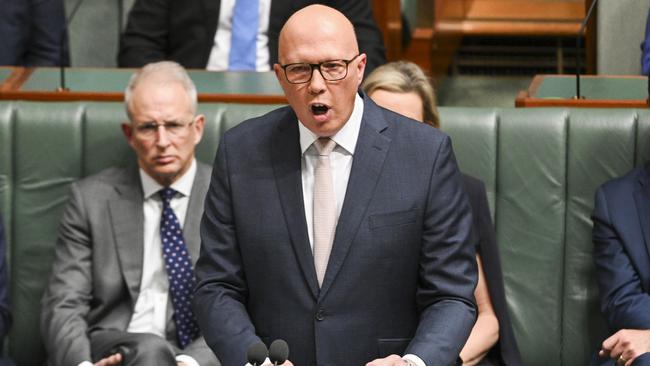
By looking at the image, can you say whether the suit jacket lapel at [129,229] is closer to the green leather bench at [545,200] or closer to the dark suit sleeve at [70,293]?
the dark suit sleeve at [70,293]

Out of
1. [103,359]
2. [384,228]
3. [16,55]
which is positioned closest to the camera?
[384,228]

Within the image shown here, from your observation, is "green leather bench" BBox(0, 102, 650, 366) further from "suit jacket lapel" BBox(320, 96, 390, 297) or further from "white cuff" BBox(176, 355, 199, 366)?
"suit jacket lapel" BBox(320, 96, 390, 297)

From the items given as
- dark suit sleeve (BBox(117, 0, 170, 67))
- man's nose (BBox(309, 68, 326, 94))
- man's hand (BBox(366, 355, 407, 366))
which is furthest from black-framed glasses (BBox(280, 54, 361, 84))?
dark suit sleeve (BBox(117, 0, 170, 67))

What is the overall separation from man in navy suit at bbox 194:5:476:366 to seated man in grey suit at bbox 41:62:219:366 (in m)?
0.58

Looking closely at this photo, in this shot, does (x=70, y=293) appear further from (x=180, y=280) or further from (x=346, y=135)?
(x=346, y=135)

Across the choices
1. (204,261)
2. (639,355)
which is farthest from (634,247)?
(204,261)

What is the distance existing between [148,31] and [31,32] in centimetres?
44

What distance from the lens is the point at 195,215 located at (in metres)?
2.90

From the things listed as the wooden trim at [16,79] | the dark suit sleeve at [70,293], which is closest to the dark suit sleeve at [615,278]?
→ the dark suit sleeve at [70,293]

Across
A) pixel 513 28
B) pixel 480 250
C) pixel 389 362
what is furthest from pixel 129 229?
pixel 513 28

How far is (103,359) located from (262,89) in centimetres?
93

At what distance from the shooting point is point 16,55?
3936 millimetres

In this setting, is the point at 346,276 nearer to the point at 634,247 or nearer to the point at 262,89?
the point at 634,247

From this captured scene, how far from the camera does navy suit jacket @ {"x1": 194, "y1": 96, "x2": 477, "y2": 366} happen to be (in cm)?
221
